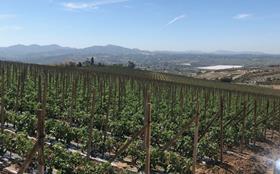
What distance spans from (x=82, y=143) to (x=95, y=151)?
0.93 meters

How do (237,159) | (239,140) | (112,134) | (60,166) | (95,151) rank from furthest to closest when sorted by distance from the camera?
(239,140) → (112,134) → (237,159) → (95,151) → (60,166)

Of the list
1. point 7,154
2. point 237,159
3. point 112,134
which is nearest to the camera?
point 7,154

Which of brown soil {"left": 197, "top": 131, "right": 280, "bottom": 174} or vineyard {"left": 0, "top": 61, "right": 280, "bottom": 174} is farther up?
vineyard {"left": 0, "top": 61, "right": 280, "bottom": 174}

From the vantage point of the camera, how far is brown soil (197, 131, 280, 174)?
12.7 meters

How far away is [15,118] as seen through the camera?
1470 cm

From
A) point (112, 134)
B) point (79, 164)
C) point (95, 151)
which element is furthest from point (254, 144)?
point (79, 164)

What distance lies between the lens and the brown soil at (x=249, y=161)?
41.7 feet

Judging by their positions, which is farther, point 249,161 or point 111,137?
point 111,137

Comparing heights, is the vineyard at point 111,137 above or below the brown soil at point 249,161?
above

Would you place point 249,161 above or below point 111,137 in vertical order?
below

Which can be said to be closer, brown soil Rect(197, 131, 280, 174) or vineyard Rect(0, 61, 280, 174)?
vineyard Rect(0, 61, 280, 174)

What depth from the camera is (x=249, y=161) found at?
14.0 m

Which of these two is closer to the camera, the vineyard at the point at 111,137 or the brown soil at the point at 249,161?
the vineyard at the point at 111,137

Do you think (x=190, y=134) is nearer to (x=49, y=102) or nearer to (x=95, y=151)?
(x=95, y=151)
